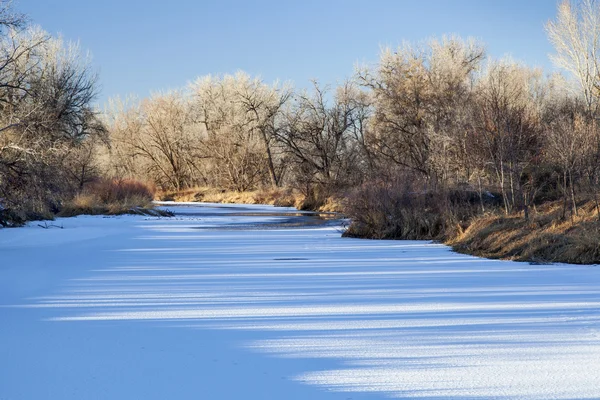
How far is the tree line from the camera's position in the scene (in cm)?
1505

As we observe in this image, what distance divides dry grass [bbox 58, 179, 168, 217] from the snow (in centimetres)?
1499

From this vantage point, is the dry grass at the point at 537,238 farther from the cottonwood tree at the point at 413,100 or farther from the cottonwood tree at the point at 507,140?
the cottonwood tree at the point at 413,100

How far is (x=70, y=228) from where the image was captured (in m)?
19.1

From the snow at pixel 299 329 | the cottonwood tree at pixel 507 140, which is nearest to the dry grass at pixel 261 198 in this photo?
the cottonwood tree at pixel 507 140

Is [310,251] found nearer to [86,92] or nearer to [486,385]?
[486,385]

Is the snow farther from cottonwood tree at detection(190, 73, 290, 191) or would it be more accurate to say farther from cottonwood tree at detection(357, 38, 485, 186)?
cottonwood tree at detection(190, 73, 290, 191)

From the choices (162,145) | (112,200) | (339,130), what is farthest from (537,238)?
(162,145)

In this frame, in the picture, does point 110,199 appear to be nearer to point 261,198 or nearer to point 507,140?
point 507,140

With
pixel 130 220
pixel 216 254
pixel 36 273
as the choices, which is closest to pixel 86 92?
pixel 130 220

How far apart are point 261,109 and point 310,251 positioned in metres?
40.9

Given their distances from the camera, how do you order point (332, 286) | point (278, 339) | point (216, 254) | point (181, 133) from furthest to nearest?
point (181, 133) → point (216, 254) → point (332, 286) → point (278, 339)

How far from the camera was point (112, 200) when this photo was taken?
29.0m

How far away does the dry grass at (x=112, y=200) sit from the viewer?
25734 mm

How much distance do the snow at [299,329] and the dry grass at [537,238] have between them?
0.62 m
